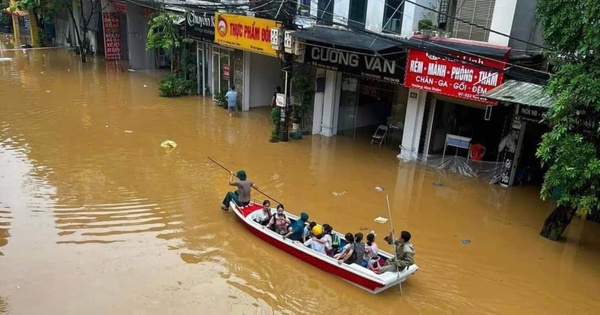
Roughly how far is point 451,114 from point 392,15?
385 centimetres

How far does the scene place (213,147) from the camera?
16.9m

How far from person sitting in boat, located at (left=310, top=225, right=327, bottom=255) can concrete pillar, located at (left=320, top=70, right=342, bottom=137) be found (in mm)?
9439

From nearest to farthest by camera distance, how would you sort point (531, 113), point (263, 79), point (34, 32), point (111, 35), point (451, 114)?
point (531, 113) < point (451, 114) < point (263, 79) < point (111, 35) < point (34, 32)

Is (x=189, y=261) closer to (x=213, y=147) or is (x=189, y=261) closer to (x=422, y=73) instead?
(x=213, y=147)

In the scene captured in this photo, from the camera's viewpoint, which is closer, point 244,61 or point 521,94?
point 521,94

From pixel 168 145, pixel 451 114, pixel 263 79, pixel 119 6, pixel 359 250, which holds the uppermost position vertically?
pixel 119 6

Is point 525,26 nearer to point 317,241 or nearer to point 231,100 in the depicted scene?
point 317,241

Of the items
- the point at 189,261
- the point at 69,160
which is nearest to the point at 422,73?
the point at 189,261

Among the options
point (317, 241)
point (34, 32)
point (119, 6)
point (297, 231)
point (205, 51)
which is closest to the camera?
point (317, 241)

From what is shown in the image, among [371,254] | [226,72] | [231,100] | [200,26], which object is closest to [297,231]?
[371,254]

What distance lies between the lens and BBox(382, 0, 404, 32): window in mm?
15781

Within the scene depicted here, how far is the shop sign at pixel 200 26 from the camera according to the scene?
73.6ft

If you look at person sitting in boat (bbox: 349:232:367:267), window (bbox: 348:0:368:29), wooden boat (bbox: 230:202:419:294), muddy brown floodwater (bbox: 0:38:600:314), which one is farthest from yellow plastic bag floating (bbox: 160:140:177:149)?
person sitting in boat (bbox: 349:232:367:267)

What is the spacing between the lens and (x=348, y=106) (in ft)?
63.3
